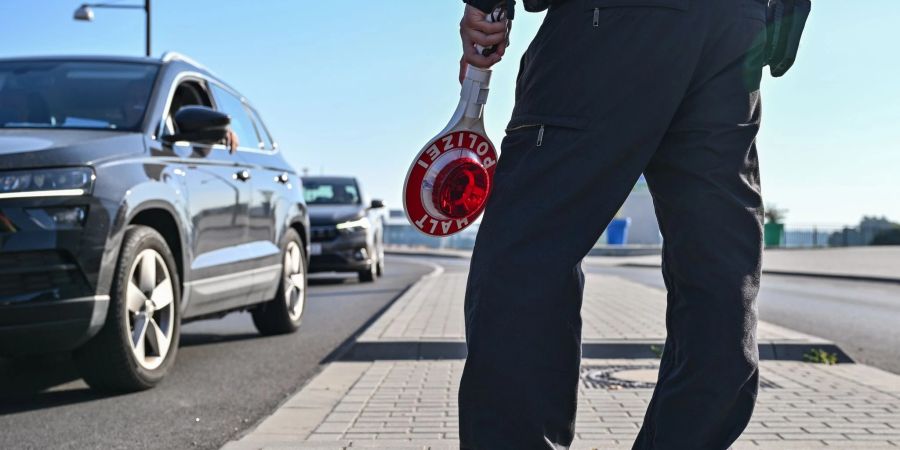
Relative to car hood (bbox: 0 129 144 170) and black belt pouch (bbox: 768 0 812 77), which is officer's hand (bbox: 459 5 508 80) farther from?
car hood (bbox: 0 129 144 170)

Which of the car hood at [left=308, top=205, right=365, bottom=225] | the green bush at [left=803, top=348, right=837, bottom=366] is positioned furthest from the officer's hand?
the car hood at [left=308, top=205, right=365, bottom=225]

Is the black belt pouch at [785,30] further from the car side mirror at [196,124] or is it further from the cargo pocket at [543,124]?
the car side mirror at [196,124]

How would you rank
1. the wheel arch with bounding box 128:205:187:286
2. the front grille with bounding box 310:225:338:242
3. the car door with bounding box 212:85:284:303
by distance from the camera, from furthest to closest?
the front grille with bounding box 310:225:338:242
the car door with bounding box 212:85:284:303
the wheel arch with bounding box 128:205:187:286

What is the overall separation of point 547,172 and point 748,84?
1.77 feet

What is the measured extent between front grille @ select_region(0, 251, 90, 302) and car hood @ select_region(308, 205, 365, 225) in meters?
11.6

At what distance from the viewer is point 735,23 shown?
2.41m

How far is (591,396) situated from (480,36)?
317cm

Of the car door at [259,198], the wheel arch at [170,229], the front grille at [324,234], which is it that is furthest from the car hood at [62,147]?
the front grille at [324,234]

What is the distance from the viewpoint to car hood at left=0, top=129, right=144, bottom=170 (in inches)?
198

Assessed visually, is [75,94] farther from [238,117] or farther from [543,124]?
[543,124]

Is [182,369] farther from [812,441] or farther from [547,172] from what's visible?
Answer: [547,172]

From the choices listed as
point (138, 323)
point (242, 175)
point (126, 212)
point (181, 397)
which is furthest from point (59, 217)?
point (242, 175)

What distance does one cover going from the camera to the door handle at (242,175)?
705 cm

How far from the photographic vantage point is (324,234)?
16516 mm
